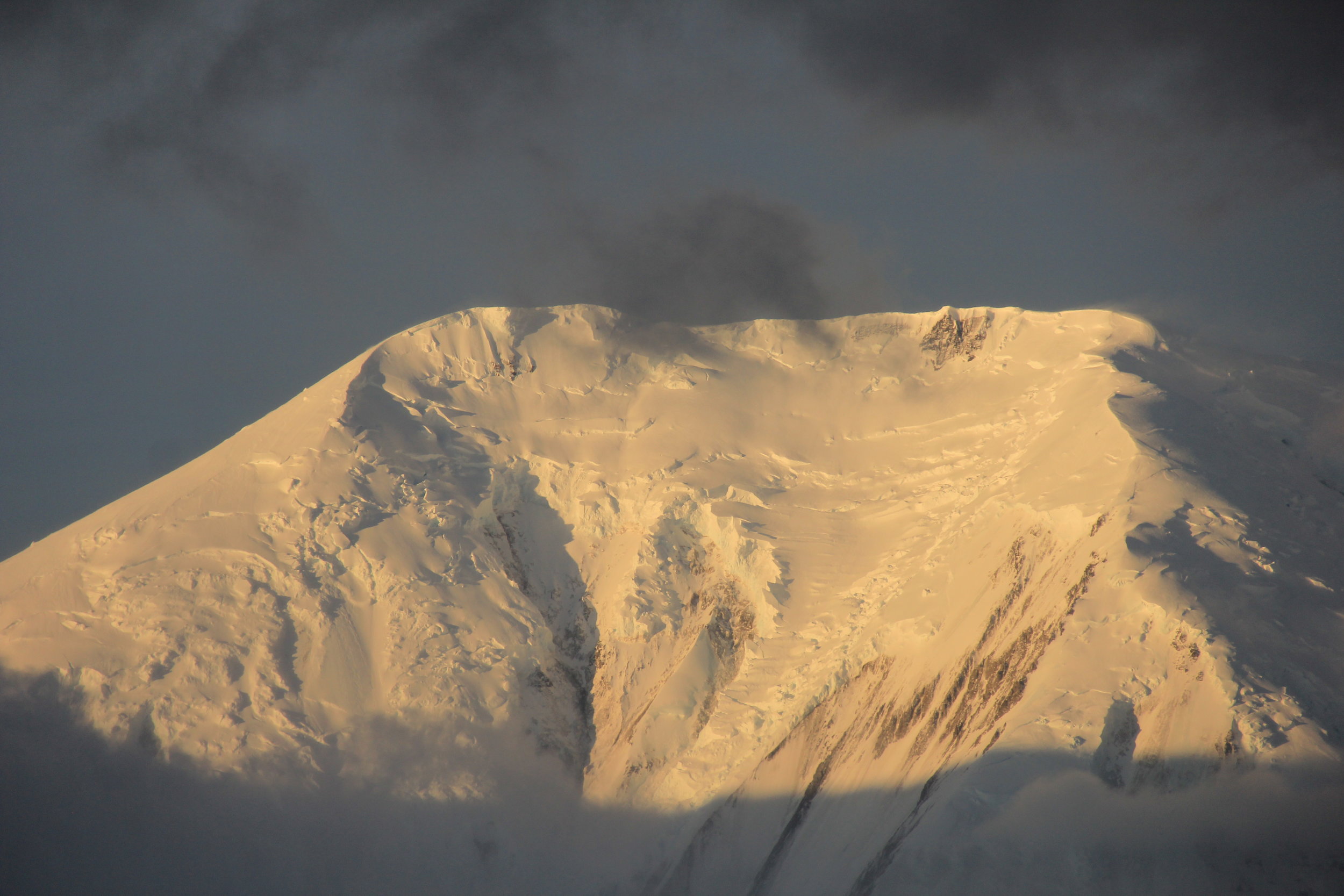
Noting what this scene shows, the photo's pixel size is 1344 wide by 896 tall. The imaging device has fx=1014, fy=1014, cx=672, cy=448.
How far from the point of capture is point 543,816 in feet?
172

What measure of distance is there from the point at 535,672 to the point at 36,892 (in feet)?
82.6

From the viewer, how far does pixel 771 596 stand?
55469 mm

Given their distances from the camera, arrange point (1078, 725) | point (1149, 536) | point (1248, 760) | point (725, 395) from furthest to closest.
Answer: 1. point (725, 395)
2. point (1149, 536)
3. point (1078, 725)
4. point (1248, 760)

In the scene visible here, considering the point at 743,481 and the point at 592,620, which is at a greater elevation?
the point at 743,481

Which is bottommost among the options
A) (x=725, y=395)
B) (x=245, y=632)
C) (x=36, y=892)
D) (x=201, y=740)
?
(x=36, y=892)

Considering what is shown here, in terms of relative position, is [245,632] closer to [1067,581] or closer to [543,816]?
[543,816]

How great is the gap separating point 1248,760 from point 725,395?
40311 mm

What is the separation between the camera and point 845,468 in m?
63.3

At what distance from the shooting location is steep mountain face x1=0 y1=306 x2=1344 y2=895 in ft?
117

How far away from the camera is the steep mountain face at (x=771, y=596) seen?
117 ft

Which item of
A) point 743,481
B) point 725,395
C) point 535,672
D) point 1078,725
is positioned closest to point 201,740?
point 535,672

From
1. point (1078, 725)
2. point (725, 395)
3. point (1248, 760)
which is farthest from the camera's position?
point (725, 395)

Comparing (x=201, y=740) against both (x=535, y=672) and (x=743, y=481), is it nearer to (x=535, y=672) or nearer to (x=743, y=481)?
(x=535, y=672)

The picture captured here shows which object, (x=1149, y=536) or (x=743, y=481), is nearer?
(x=1149, y=536)
